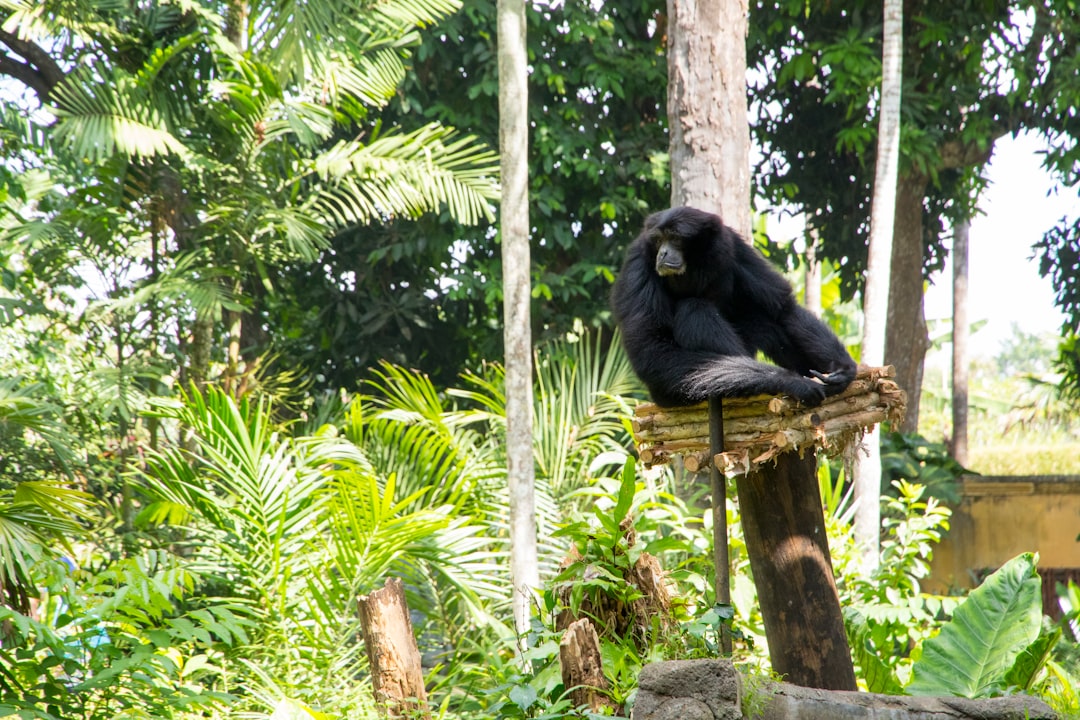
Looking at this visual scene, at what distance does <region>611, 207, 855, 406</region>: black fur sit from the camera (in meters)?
3.61

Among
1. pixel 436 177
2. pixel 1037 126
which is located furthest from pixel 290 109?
pixel 1037 126

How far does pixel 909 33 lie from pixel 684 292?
7.62 meters

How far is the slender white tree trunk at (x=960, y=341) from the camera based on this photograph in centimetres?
1373


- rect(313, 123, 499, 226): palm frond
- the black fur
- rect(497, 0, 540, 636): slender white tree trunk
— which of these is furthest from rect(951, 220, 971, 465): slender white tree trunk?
the black fur

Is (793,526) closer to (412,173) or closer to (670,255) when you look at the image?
(670,255)

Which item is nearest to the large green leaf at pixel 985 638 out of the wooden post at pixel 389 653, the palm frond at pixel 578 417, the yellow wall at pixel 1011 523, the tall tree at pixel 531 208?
the wooden post at pixel 389 653

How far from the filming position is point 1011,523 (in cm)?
1166

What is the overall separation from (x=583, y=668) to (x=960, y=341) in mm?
12450

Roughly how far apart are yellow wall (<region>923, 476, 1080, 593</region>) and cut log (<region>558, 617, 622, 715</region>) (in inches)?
356

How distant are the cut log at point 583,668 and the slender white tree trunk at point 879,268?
3320mm

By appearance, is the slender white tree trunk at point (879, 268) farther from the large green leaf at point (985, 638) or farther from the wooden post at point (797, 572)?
the wooden post at point (797, 572)

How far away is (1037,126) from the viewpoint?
10.0 m

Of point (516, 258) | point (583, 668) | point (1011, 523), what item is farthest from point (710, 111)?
point (1011, 523)

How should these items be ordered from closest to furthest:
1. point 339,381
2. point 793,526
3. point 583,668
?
point 583,668 < point 793,526 < point 339,381
